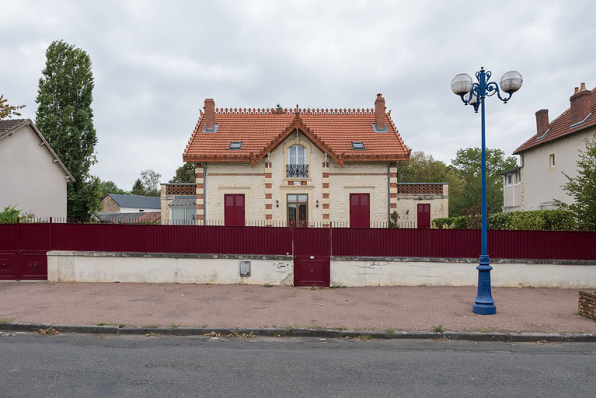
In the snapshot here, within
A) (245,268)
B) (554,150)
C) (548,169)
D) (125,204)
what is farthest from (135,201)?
(554,150)

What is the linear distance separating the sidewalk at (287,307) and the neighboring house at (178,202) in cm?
1143

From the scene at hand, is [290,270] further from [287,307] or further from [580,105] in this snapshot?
[580,105]

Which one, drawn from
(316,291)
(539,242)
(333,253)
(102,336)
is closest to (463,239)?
(539,242)

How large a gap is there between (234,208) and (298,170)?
3964 mm

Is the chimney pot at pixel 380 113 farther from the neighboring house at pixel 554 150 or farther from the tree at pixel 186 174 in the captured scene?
the tree at pixel 186 174

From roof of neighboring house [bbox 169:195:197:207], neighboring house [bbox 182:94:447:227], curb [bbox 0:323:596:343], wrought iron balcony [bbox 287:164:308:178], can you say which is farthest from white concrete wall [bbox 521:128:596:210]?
roof of neighboring house [bbox 169:195:197:207]

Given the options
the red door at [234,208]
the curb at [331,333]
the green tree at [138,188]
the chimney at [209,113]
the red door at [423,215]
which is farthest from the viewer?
the green tree at [138,188]

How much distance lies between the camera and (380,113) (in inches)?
883

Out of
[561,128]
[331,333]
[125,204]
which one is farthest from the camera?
[125,204]

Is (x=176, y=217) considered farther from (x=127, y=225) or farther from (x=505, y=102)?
(x=505, y=102)

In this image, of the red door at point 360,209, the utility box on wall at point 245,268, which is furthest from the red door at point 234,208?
the utility box on wall at point 245,268

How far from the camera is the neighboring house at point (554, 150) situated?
20.8m

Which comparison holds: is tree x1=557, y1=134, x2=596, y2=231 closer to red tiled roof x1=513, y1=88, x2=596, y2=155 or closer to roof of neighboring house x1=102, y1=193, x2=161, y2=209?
red tiled roof x1=513, y1=88, x2=596, y2=155

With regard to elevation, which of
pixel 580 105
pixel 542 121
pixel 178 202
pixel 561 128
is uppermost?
pixel 542 121
